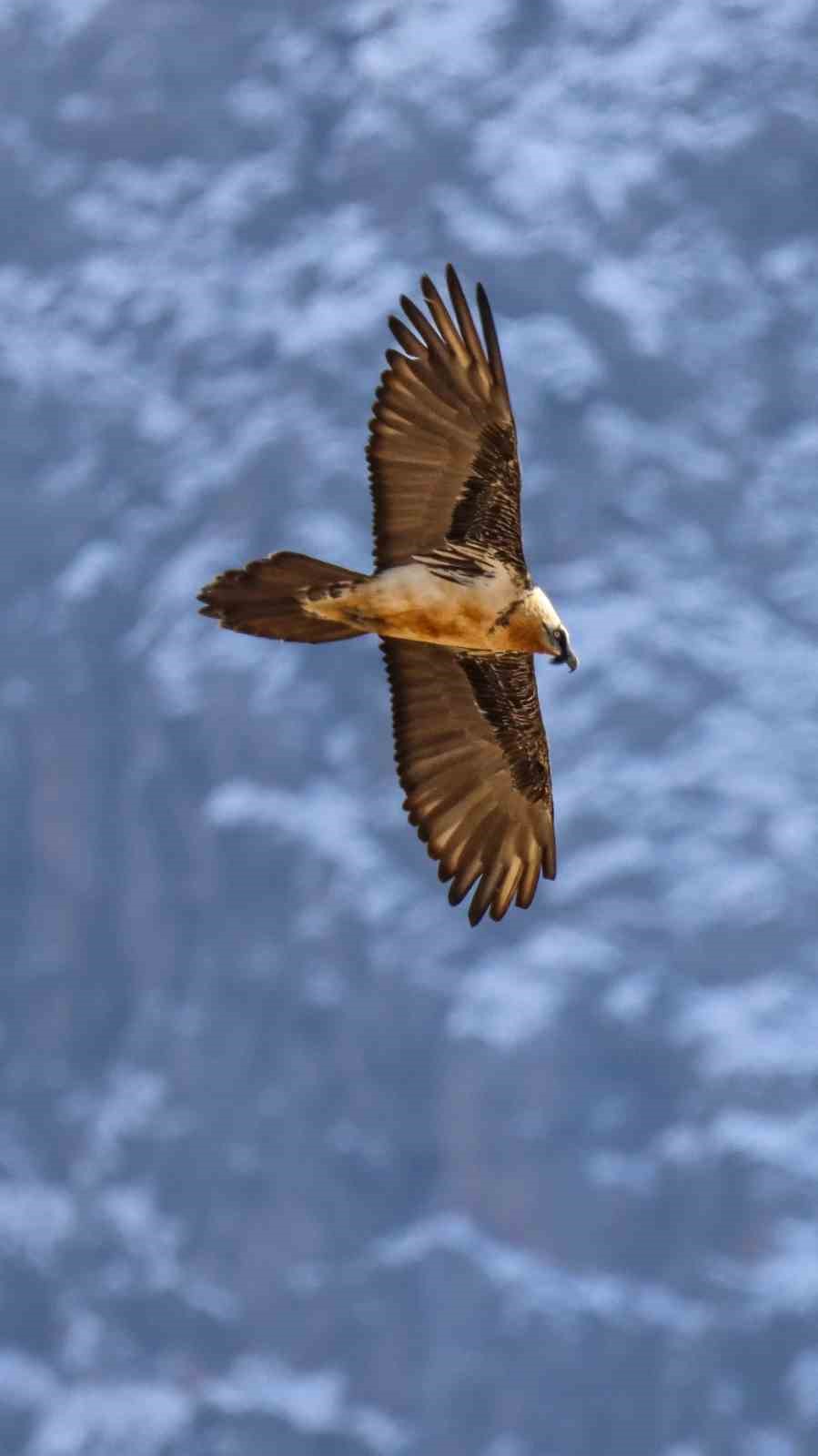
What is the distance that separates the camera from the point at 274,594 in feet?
36.1

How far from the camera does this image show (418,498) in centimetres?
1161

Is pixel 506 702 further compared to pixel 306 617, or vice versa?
pixel 506 702

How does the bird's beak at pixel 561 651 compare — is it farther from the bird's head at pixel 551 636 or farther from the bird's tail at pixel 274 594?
the bird's tail at pixel 274 594

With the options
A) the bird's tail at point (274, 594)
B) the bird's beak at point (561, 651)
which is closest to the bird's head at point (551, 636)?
the bird's beak at point (561, 651)

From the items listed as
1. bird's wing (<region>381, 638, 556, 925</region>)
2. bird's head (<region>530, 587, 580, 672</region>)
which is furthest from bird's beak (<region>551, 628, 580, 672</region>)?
bird's wing (<region>381, 638, 556, 925</region>)

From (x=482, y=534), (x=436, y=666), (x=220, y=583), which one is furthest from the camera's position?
(x=436, y=666)

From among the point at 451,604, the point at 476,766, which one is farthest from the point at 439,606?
the point at 476,766

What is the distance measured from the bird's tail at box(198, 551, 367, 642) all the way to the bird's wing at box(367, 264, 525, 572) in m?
0.64

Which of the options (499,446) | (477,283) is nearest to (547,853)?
(499,446)

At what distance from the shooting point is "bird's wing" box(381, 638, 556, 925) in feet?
40.8

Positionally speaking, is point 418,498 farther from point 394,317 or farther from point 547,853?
point 547,853

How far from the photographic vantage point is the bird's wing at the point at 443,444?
11273 mm

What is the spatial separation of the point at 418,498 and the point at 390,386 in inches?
23.8

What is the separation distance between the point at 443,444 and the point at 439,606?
2.64 ft
